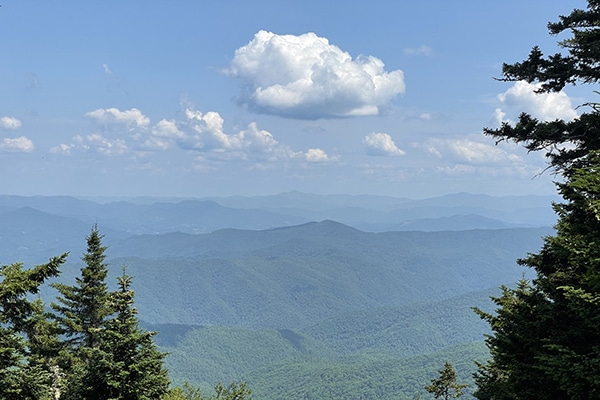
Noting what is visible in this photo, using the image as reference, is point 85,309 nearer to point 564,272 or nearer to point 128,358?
point 128,358

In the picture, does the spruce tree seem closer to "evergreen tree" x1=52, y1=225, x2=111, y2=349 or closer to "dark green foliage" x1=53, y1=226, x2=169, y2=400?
"evergreen tree" x1=52, y1=225, x2=111, y2=349

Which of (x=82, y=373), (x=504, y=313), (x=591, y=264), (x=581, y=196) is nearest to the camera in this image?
(x=591, y=264)

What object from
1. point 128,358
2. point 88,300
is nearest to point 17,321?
point 128,358

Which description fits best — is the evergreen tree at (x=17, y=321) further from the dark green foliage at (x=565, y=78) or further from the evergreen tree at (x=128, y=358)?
the dark green foliage at (x=565, y=78)

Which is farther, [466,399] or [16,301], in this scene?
[466,399]

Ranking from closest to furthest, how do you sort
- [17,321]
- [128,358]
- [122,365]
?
[17,321] < [122,365] < [128,358]

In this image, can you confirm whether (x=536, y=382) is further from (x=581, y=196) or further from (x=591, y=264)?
(x=581, y=196)

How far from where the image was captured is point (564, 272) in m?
13.0

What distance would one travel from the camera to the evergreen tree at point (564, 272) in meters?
10.7

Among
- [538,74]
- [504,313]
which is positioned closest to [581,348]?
[504,313]

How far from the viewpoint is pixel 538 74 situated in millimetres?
16781

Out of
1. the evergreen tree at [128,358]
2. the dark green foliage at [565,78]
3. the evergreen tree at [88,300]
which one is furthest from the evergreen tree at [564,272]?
the evergreen tree at [88,300]

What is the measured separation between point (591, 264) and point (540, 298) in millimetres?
3346

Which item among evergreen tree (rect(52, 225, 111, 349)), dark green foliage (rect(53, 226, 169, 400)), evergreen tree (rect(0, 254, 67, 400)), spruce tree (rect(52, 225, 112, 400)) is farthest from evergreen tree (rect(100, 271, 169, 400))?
evergreen tree (rect(52, 225, 111, 349))
